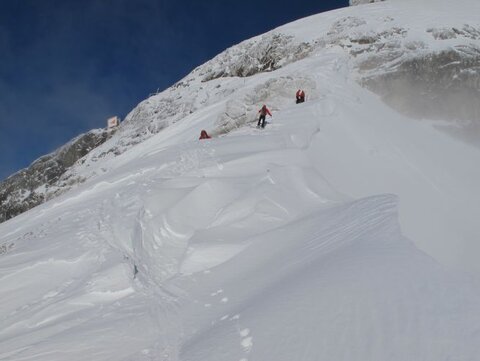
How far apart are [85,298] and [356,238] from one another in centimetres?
488

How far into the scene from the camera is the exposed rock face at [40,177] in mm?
33844

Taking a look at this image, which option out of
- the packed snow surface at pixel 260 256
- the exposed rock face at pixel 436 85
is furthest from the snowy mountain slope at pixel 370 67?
the packed snow surface at pixel 260 256

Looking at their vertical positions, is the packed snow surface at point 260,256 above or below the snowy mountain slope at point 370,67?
below

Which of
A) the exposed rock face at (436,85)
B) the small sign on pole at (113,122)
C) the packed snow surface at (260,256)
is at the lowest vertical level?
the packed snow surface at (260,256)

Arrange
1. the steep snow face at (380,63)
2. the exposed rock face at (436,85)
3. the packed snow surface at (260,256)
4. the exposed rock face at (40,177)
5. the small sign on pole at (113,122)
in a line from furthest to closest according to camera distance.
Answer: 1. the small sign on pole at (113,122)
2. the exposed rock face at (40,177)
3. the steep snow face at (380,63)
4. the exposed rock face at (436,85)
5. the packed snow surface at (260,256)

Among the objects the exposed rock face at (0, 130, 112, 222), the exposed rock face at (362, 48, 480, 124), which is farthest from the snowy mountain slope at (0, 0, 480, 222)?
the exposed rock face at (0, 130, 112, 222)

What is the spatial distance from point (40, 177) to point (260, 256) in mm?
36033

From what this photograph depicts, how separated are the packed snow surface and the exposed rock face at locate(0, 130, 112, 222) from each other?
69.1ft

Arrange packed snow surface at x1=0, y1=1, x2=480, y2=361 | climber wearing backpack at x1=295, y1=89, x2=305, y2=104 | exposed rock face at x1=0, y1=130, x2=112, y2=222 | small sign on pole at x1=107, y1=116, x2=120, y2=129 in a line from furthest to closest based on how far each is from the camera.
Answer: small sign on pole at x1=107, y1=116, x2=120, y2=129 < exposed rock face at x1=0, y1=130, x2=112, y2=222 < climber wearing backpack at x1=295, y1=89, x2=305, y2=104 < packed snow surface at x1=0, y1=1, x2=480, y2=361

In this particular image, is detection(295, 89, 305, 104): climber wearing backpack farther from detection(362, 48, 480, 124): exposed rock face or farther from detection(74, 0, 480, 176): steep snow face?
detection(362, 48, 480, 124): exposed rock face

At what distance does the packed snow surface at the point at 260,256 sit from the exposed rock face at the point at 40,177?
2105cm

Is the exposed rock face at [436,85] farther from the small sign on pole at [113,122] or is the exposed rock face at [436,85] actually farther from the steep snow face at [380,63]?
the small sign on pole at [113,122]

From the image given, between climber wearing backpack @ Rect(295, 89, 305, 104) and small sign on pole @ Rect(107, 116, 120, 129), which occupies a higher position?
small sign on pole @ Rect(107, 116, 120, 129)

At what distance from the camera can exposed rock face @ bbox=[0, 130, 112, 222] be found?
3384 centimetres
